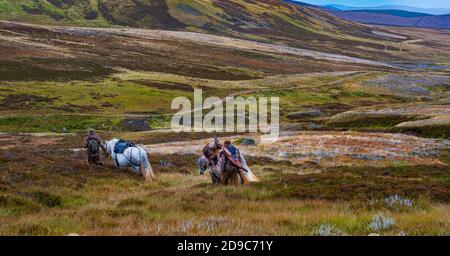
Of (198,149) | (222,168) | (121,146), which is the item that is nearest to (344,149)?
(198,149)

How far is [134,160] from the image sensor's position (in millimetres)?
23562

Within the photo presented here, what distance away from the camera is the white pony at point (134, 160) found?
22625 mm

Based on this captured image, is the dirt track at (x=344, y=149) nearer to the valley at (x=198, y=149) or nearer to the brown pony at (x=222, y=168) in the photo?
the valley at (x=198, y=149)

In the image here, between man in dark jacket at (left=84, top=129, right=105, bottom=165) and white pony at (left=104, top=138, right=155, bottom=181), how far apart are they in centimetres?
57

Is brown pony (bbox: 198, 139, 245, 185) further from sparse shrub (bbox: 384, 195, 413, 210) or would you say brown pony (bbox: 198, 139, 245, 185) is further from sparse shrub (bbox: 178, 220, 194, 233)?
sparse shrub (bbox: 178, 220, 194, 233)

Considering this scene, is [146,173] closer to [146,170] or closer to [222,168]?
[146,170]

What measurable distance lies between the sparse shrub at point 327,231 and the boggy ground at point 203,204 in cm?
2

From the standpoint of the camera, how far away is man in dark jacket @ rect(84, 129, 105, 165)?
25578 millimetres

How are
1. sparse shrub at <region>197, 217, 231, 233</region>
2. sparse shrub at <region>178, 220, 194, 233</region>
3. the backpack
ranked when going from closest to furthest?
1. sparse shrub at <region>178, 220, 194, 233</region>
2. sparse shrub at <region>197, 217, 231, 233</region>
3. the backpack

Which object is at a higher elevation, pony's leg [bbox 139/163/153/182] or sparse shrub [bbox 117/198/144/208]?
sparse shrub [bbox 117/198/144/208]

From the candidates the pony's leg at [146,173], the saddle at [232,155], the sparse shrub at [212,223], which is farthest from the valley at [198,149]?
the saddle at [232,155]

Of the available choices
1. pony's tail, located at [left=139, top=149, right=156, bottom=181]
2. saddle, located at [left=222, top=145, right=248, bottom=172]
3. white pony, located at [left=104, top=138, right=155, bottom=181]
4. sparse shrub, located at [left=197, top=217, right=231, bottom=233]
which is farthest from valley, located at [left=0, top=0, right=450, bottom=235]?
saddle, located at [left=222, top=145, right=248, bottom=172]

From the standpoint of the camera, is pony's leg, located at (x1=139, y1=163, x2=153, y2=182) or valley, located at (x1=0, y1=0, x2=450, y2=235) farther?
pony's leg, located at (x1=139, y1=163, x2=153, y2=182)
